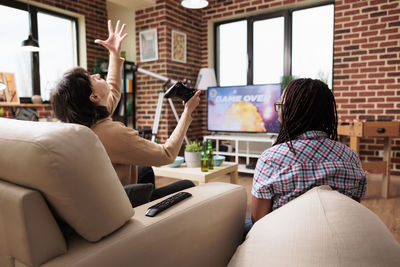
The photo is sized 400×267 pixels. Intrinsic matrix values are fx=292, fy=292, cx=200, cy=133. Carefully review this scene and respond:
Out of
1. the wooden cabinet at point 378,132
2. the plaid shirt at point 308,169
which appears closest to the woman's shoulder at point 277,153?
the plaid shirt at point 308,169

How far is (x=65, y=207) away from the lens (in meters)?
0.63

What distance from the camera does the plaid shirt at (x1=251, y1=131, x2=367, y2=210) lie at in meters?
0.84

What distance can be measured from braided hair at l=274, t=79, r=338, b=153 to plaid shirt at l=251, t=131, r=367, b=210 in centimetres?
3

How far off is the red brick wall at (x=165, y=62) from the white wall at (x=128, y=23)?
0.45ft

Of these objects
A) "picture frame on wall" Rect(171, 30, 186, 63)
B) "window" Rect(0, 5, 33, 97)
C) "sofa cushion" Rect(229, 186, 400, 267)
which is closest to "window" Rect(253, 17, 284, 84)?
"picture frame on wall" Rect(171, 30, 186, 63)

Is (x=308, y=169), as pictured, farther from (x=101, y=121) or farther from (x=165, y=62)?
(x=165, y=62)

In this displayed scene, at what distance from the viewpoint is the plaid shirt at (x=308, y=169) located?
835 mm

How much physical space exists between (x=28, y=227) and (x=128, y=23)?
13.7ft

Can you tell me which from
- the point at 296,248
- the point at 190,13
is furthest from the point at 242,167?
the point at 296,248

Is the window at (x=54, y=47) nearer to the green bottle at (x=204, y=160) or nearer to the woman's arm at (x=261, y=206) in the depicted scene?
the green bottle at (x=204, y=160)

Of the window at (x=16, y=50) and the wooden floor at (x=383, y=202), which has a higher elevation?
the window at (x=16, y=50)

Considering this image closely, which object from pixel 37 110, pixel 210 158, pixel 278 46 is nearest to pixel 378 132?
pixel 210 158

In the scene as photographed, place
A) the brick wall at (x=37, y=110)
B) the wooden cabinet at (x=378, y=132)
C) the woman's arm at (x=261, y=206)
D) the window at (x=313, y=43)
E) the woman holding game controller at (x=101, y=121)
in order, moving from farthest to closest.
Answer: the window at (x=313, y=43) < the brick wall at (x=37, y=110) < the wooden cabinet at (x=378, y=132) < the woman holding game controller at (x=101, y=121) < the woman's arm at (x=261, y=206)

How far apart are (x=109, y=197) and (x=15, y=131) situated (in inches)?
10.1
